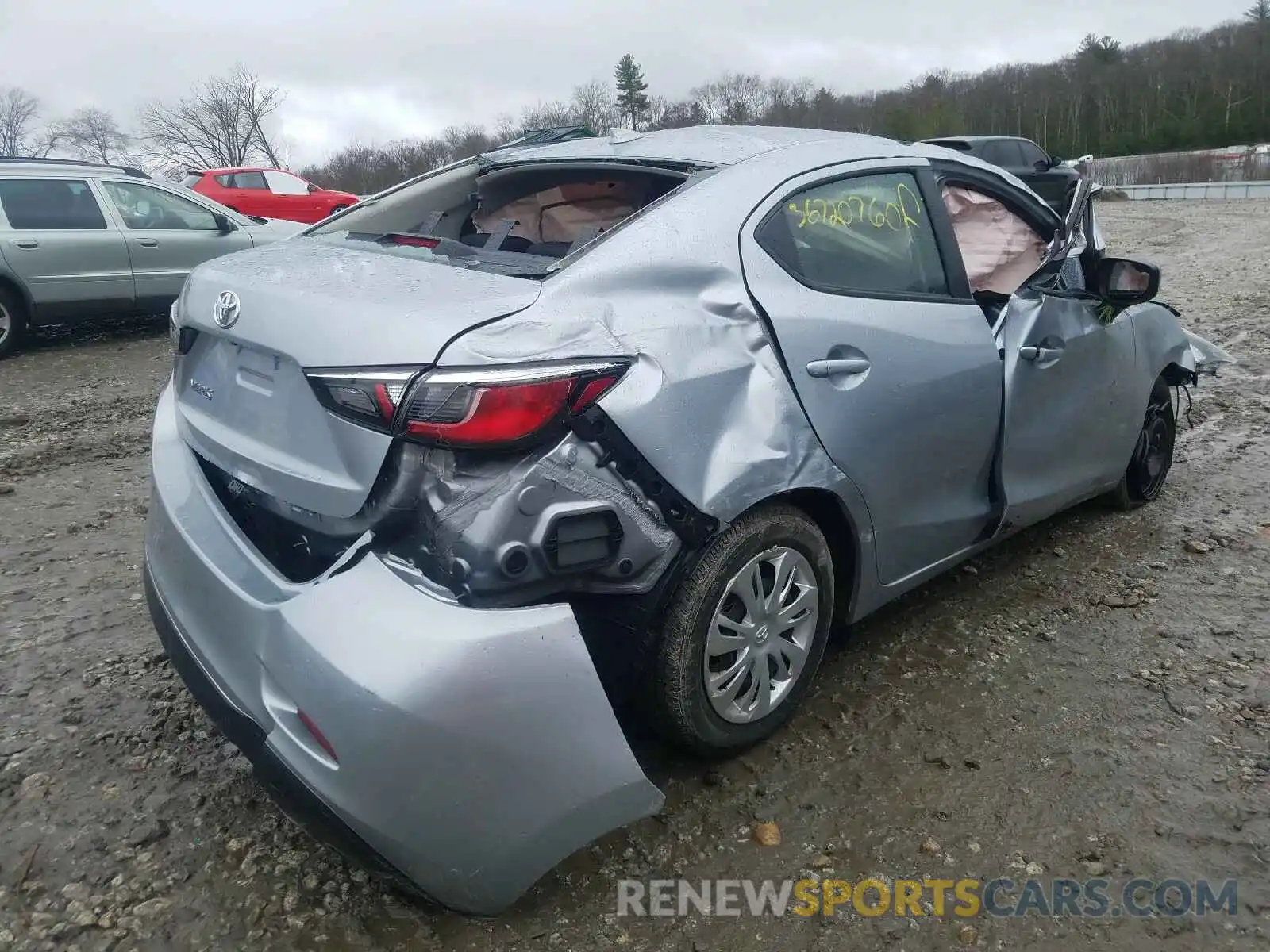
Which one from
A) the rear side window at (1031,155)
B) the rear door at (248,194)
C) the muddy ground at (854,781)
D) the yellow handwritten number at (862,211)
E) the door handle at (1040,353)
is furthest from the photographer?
the rear door at (248,194)

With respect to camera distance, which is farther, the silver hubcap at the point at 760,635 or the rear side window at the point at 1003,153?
the rear side window at the point at 1003,153

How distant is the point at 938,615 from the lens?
3.52m

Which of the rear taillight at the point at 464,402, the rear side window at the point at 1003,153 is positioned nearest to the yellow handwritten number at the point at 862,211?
the rear taillight at the point at 464,402

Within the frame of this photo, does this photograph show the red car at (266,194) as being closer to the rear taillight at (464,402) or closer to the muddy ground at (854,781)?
the muddy ground at (854,781)

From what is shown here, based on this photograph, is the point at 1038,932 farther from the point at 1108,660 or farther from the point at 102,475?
the point at 102,475

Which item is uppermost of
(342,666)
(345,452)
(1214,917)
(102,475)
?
(345,452)

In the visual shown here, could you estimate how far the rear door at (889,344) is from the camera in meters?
2.53

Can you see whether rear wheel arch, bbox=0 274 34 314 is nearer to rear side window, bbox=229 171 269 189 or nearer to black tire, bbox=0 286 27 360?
black tire, bbox=0 286 27 360

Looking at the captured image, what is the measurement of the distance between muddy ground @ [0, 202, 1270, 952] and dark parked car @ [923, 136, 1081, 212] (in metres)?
12.8

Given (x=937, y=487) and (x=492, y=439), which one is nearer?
(x=492, y=439)

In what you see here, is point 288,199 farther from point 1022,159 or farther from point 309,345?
point 309,345

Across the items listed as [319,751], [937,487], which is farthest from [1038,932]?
[319,751]

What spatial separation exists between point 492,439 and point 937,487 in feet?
5.22

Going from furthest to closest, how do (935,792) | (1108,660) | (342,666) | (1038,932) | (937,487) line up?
1. (1108,660)
2. (937,487)
3. (935,792)
4. (1038,932)
5. (342,666)
